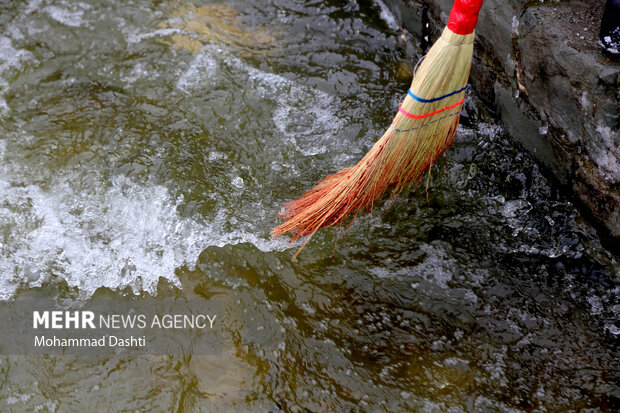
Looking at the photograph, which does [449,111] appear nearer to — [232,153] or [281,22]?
[232,153]

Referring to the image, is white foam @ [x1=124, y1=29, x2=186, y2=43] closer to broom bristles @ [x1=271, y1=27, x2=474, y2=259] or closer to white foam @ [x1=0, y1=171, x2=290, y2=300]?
white foam @ [x1=0, y1=171, x2=290, y2=300]

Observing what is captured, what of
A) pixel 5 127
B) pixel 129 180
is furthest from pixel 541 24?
pixel 5 127

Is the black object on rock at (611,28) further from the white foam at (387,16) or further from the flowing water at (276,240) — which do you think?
the white foam at (387,16)

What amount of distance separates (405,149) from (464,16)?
0.65 m

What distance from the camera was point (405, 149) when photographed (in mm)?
2457

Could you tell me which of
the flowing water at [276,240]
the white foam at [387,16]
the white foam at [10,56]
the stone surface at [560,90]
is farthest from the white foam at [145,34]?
the stone surface at [560,90]

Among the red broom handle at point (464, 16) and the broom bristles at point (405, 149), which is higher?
the red broom handle at point (464, 16)

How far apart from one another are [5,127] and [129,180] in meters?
0.99

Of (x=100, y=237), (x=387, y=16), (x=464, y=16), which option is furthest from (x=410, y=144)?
(x=387, y=16)

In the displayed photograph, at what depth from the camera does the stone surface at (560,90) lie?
2184 mm

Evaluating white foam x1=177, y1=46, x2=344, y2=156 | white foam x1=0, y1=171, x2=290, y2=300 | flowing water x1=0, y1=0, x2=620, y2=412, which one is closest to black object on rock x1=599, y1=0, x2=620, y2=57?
flowing water x1=0, y1=0, x2=620, y2=412

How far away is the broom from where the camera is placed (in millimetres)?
2242

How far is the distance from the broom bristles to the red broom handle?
0.03m

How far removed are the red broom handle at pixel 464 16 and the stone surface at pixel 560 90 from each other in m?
0.48
